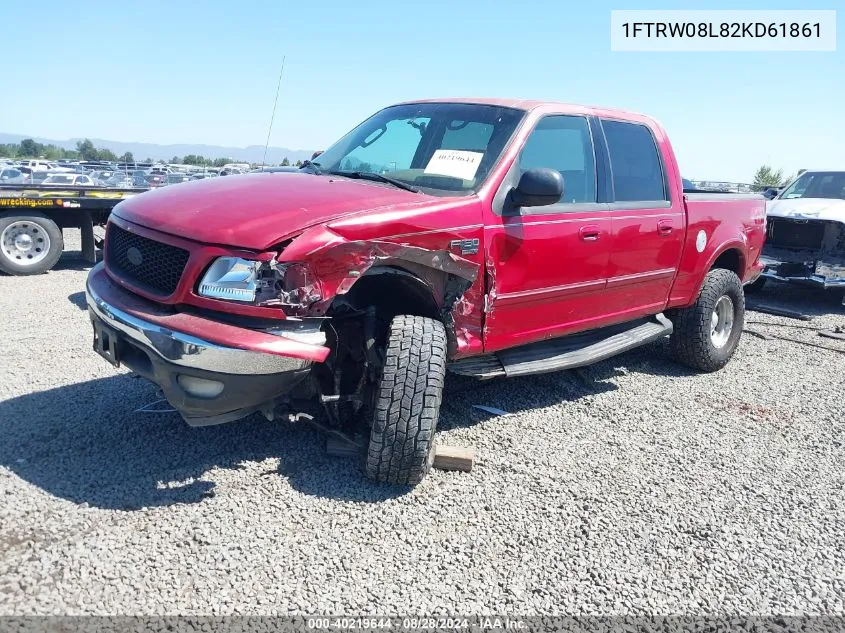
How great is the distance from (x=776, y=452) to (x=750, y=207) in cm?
273

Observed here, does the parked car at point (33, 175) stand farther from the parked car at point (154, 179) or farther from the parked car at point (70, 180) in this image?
the parked car at point (154, 179)

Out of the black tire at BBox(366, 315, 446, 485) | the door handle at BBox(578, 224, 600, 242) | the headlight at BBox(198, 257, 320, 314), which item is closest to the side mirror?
the door handle at BBox(578, 224, 600, 242)

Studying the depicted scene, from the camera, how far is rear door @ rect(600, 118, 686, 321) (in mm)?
4617

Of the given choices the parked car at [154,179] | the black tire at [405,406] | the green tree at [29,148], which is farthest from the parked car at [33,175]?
the green tree at [29,148]

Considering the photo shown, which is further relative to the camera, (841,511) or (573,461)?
(573,461)

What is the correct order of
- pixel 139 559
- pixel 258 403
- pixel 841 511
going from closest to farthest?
pixel 139 559 → pixel 258 403 → pixel 841 511

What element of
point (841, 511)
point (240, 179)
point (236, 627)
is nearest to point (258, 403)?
point (236, 627)

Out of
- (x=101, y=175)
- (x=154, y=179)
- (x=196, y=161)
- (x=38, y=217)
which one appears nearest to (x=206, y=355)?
(x=38, y=217)

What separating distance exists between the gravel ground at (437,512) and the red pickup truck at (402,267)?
1.35 feet

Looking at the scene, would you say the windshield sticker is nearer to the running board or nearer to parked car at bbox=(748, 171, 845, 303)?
the running board

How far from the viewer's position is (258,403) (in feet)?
10.0

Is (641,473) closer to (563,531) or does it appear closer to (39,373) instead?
(563,531)

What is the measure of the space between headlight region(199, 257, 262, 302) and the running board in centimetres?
136

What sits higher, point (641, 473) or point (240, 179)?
point (240, 179)
